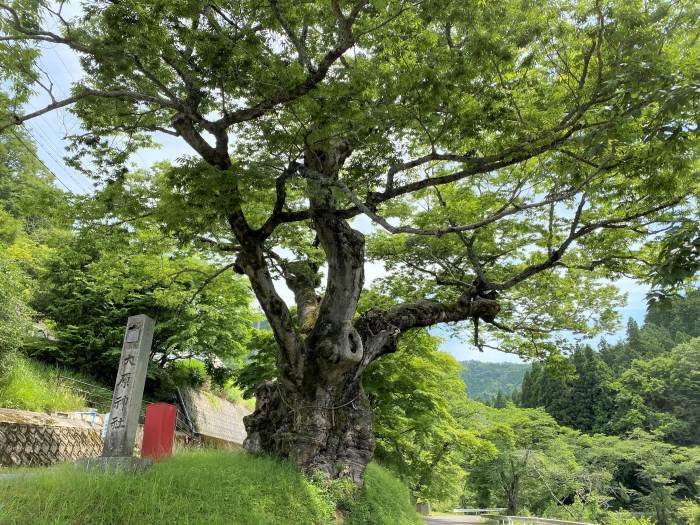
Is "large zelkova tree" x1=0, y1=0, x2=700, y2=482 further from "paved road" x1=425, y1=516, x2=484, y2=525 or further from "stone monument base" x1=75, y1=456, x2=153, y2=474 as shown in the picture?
"paved road" x1=425, y1=516, x2=484, y2=525

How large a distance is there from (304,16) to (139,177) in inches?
232

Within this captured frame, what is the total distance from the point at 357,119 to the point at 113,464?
17.2 feet

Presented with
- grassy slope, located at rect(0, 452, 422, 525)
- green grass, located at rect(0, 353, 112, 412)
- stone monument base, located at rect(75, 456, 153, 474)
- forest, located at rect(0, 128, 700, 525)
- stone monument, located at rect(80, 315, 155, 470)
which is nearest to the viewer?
grassy slope, located at rect(0, 452, 422, 525)

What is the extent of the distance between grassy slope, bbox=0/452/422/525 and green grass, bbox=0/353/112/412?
21.3 feet

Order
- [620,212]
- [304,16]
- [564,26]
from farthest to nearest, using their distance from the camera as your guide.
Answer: [620,212] → [564,26] → [304,16]

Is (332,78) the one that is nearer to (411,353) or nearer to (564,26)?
(564,26)

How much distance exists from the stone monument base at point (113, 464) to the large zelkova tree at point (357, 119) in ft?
8.88

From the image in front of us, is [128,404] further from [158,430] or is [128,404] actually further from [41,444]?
[41,444]

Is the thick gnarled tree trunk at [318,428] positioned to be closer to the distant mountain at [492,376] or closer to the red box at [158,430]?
the red box at [158,430]

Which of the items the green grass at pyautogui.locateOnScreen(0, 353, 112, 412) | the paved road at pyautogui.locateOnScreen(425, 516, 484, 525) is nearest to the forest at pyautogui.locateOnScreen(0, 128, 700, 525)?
the green grass at pyautogui.locateOnScreen(0, 353, 112, 412)

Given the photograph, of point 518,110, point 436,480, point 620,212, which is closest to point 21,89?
point 518,110

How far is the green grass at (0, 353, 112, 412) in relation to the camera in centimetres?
1095

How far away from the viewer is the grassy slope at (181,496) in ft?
14.1

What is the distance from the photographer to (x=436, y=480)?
77.9ft
